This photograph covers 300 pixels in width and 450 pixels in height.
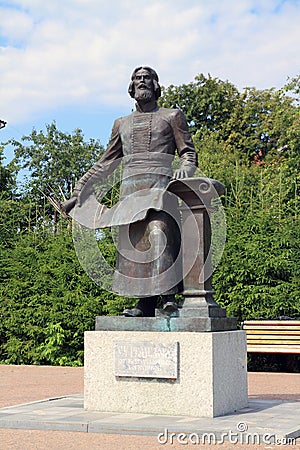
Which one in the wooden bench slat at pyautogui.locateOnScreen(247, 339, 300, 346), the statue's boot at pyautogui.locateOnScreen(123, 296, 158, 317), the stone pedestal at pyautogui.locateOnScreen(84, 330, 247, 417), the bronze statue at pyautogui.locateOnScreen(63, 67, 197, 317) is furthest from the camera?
the wooden bench slat at pyautogui.locateOnScreen(247, 339, 300, 346)

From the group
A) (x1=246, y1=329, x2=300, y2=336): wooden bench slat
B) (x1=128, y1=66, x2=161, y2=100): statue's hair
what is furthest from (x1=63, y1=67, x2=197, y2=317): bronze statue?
(x1=246, y1=329, x2=300, y2=336): wooden bench slat

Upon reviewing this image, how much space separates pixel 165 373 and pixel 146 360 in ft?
0.80

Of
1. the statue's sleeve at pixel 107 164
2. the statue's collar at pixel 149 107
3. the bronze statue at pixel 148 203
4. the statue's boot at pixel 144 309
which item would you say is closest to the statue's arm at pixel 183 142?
the bronze statue at pixel 148 203

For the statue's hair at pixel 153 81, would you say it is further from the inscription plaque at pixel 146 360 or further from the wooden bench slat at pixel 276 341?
the wooden bench slat at pixel 276 341

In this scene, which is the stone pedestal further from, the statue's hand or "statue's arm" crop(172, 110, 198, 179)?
"statue's arm" crop(172, 110, 198, 179)

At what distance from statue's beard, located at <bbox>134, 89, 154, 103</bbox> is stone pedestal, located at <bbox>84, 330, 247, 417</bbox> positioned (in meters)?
2.48

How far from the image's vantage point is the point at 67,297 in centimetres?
1452

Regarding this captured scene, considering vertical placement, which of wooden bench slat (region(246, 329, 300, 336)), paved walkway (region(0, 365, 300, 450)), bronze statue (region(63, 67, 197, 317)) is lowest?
paved walkway (region(0, 365, 300, 450))

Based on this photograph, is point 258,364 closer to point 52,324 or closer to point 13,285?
point 52,324

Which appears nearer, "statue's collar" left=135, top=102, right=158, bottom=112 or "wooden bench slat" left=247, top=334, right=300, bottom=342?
"statue's collar" left=135, top=102, right=158, bottom=112

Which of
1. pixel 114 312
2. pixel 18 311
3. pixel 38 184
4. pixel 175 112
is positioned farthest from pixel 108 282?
pixel 38 184

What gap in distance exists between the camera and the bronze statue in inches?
317

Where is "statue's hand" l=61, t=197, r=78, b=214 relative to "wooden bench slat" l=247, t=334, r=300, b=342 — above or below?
above

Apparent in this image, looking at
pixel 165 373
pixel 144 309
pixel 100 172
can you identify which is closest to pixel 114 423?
pixel 165 373
